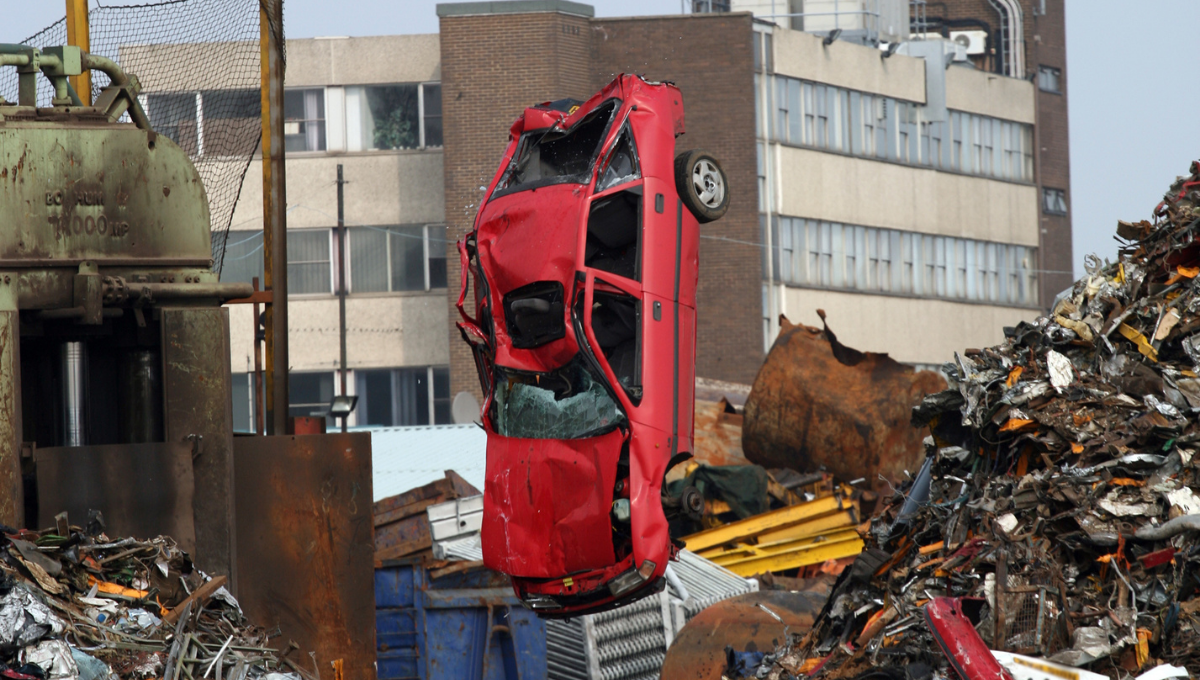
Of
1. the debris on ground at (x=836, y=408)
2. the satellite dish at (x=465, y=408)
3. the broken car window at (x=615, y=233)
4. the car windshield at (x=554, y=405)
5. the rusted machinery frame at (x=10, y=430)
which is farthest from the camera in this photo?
the satellite dish at (x=465, y=408)

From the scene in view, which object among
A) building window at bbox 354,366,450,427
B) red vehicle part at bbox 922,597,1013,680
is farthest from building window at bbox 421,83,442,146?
red vehicle part at bbox 922,597,1013,680

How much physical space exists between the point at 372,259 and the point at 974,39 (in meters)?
21.0

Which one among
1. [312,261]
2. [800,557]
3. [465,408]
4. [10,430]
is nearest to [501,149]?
[312,261]

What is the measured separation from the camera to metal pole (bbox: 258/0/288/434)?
7996 millimetres

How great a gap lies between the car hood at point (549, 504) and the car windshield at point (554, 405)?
63 millimetres

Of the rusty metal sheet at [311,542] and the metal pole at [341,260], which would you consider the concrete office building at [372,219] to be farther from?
the rusty metal sheet at [311,542]

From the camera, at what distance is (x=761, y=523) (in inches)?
496

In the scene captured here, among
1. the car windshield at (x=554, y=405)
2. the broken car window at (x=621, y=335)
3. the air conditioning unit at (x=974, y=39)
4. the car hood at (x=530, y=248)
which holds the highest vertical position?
the air conditioning unit at (x=974, y=39)

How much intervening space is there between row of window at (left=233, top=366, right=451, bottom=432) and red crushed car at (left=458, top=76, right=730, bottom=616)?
25.9 m

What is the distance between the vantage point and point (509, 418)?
25.4ft

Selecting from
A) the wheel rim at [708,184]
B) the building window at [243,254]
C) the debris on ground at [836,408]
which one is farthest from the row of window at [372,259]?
the wheel rim at [708,184]

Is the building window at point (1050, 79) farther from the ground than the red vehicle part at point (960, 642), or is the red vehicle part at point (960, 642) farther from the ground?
the building window at point (1050, 79)

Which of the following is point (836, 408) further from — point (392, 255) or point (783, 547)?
point (392, 255)

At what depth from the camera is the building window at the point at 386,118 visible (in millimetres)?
33594
